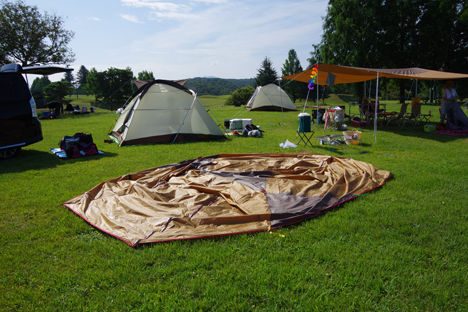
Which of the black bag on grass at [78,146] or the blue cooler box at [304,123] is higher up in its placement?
the blue cooler box at [304,123]

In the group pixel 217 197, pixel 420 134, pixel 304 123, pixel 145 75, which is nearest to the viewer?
pixel 217 197

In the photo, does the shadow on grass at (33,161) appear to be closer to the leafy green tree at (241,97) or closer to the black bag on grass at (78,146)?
the black bag on grass at (78,146)

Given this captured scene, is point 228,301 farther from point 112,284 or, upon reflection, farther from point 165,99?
point 165,99

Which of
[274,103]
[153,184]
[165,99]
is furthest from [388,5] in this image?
[153,184]

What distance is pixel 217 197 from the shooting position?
13.2ft

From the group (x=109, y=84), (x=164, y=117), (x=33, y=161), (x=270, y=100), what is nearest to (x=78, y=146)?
(x=33, y=161)

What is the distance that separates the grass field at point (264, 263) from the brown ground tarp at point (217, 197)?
18cm

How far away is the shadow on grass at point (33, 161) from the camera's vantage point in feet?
20.3

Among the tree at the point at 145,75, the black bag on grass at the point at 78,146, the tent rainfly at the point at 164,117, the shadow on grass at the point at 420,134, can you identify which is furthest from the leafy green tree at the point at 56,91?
the shadow on grass at the point at 420,134

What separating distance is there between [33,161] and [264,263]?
686 cm

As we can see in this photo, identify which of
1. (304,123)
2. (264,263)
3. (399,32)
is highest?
(399,32)

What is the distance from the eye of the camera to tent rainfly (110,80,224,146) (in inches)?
342

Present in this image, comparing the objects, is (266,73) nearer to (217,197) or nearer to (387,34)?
(387,34)

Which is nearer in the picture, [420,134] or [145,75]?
[420,134]
